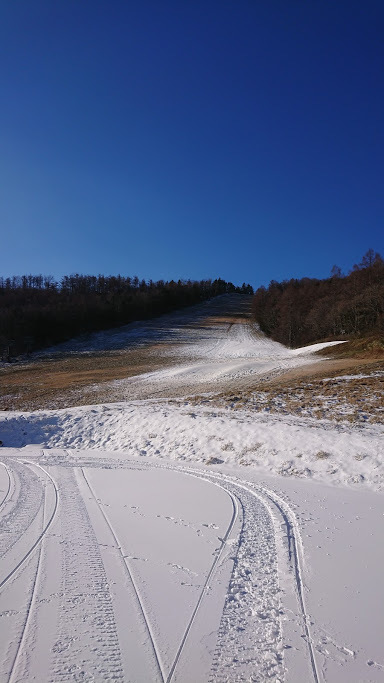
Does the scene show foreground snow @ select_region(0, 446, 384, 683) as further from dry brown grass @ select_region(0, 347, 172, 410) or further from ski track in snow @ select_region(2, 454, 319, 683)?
dry brown grass @ select_region(0, 347, 172, 410)

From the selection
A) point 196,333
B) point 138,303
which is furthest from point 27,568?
point 138,303

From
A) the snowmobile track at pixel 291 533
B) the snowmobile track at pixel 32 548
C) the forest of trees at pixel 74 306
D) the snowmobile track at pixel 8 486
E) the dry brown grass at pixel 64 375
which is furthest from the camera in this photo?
the forest of trees at pixel 74 306

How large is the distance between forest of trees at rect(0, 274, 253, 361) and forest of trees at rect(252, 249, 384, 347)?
30113mm

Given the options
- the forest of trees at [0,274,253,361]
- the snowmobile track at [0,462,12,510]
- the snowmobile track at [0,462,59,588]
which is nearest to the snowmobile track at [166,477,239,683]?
the snowmobile track at [0,462,59,588]

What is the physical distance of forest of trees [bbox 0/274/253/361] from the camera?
53.3 meters

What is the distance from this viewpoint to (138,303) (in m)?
85.2

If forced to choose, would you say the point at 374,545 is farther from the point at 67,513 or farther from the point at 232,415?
the point at 232,415

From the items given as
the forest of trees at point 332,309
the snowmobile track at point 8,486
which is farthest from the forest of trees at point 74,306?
the snowmobile track at point 8,486

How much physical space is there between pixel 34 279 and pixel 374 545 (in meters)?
124

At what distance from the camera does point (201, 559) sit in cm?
539

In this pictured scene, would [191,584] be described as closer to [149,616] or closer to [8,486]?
[149,616]

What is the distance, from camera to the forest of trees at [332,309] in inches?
1695

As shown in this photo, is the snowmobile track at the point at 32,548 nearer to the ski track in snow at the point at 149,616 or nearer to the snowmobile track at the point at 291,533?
the ski track in snow at the point at 149,616

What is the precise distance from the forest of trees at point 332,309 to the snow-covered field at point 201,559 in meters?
29.7
